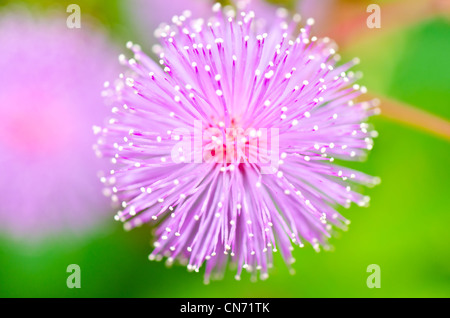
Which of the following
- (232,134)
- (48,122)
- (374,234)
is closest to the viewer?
(232,134)

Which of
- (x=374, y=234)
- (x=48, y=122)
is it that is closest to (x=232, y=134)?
(x=374, y=234)

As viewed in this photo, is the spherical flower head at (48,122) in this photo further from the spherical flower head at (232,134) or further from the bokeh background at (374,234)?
the spherical flower head at (232,134)

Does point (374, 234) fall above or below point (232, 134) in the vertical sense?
below

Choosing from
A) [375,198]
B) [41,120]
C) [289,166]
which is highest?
[41,120]

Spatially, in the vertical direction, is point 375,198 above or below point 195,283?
above

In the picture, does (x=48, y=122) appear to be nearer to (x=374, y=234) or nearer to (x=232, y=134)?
(x=232, y=134)
